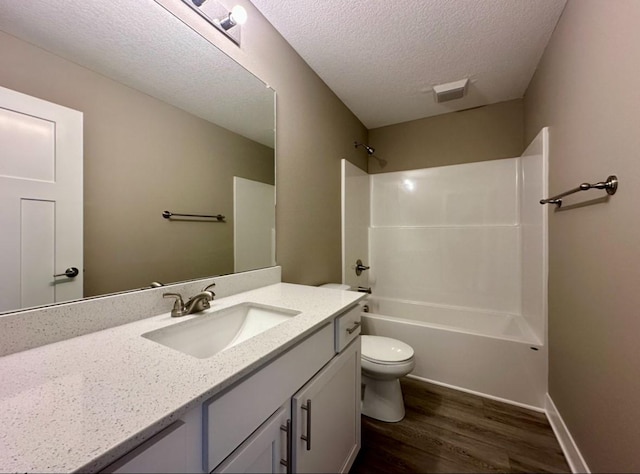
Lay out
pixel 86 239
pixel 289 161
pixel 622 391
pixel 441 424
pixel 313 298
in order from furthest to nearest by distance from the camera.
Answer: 1. pixel 289 161
2. pixel 441 424
3. pixel 313 298
4. pixel 622 391
5. pixel 86 239

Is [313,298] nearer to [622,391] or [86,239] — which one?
[86,239]

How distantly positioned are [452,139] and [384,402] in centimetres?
247

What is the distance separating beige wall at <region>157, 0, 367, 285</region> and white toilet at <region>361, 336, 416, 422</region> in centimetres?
68

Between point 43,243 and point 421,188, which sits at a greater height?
point 421,188

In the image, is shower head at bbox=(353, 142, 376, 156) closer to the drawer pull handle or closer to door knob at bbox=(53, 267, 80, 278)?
the drawer pull handle

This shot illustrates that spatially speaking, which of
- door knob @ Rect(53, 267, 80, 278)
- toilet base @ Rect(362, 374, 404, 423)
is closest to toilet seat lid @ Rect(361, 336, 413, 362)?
toilet base @ Rect(362, 374, 404, 423)

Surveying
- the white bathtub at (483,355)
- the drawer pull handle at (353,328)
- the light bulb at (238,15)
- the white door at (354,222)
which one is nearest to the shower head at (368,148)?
the white door at (354,222)

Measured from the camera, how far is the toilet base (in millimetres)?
1629

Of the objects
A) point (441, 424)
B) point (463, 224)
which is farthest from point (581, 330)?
point (463, 224)

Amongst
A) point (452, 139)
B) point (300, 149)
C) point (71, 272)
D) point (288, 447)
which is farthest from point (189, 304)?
point (452, 139)

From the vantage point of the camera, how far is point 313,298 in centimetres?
120

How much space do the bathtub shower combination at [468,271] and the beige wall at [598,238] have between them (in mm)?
259

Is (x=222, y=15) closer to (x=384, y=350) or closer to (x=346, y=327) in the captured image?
(x=346, y=327)

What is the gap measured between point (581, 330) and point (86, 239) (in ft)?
6.85
